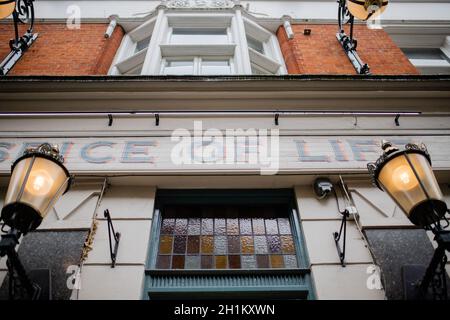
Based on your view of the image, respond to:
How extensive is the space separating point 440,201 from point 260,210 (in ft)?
8.80

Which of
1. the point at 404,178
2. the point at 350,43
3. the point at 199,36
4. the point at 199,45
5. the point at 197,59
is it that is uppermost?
the point at 199,36

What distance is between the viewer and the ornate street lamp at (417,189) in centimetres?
301

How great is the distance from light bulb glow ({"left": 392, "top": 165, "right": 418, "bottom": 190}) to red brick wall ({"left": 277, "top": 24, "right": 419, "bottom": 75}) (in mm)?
5243

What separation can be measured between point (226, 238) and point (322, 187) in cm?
150

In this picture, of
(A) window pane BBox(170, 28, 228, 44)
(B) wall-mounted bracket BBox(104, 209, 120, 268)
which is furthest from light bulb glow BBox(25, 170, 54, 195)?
(A) window pane BBox(170, 28, 228, 44)

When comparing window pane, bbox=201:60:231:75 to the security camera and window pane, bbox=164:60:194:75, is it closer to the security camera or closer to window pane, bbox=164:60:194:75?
window pane, bbox=164:60:194:75

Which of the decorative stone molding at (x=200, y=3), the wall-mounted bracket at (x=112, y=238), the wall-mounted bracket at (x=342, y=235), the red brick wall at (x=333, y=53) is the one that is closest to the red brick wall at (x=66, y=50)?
the decorative stone molding at (x=200, y=3)

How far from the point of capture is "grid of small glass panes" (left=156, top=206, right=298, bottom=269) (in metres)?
4.63

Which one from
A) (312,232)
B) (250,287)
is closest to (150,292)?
(250,287)

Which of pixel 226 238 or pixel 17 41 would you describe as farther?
pixel 17 41

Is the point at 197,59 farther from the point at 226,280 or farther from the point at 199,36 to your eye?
the point at 226,280

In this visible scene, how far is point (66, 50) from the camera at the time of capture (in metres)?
8.81

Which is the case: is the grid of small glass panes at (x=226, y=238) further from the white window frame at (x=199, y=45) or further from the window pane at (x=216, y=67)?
the window pane at (x=216, y=67)

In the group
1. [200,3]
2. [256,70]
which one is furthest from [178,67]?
[200,3]
